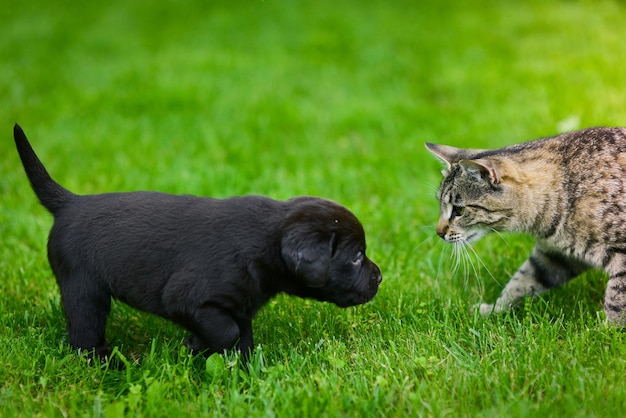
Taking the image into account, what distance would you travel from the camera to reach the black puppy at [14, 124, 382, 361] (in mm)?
3416

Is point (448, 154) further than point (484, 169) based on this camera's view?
Yes

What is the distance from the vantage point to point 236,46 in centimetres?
1088

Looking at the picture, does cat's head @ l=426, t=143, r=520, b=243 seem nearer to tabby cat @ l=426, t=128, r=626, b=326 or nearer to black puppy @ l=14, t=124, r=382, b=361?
tabby cat @ l=426, t=128, r=626, b=326

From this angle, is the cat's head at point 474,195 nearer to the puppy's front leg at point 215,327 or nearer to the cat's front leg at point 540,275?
the cat's front leg at point 540,275

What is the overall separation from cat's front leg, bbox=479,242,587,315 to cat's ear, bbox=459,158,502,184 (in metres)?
0.57

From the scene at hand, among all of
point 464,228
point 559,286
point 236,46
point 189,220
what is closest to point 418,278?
point 464,228

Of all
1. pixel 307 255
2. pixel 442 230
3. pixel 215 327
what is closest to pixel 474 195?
pixel 442 230

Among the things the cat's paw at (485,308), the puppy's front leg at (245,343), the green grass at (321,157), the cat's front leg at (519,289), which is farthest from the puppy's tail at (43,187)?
the cat's front leg at (519,289)

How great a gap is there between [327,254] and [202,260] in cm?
65

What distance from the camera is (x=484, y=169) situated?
399 centimetres

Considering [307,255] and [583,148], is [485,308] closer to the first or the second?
[583,148]

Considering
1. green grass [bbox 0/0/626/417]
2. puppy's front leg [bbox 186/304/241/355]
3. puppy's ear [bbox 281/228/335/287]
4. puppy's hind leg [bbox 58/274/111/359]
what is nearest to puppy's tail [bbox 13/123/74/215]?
puppy's hind leg [bbox 58/274/111/359]

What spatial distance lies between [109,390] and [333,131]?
4.79 m

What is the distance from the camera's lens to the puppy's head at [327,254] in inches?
133
